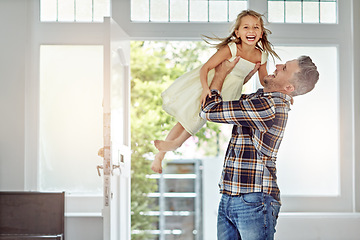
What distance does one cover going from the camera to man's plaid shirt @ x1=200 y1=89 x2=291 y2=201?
2430 mm

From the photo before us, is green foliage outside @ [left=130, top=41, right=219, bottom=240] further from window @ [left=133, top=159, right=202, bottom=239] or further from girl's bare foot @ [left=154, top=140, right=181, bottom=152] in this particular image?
girl's bare foot @ [left=154, top=140, right=181, bottom=152]

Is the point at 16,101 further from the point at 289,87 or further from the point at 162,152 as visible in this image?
the point at 289,87

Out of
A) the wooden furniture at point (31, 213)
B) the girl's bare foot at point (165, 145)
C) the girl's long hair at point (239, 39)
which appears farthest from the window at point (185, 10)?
the wooden furniture at point (31, 213)

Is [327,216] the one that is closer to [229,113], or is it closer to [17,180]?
[229,113]

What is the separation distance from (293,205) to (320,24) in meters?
1.33

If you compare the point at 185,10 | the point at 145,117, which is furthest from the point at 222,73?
the point at 145,117

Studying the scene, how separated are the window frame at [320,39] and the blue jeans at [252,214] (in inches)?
57.0

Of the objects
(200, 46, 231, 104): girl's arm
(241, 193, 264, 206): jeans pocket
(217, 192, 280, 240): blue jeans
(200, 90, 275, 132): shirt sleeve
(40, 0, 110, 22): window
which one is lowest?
(217, 192, 280, 240): blue jeans

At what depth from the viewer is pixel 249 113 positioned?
2.42 metres

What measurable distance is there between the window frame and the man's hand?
111cm

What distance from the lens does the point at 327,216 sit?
3768 mm

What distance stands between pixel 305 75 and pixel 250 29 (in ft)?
1.25

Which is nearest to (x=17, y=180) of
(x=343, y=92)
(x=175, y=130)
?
(x=175, y=130)

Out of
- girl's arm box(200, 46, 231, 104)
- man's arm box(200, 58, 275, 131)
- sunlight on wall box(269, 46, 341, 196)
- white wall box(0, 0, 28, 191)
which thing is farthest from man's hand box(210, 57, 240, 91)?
white wall box(0, 0, 28, 191)
